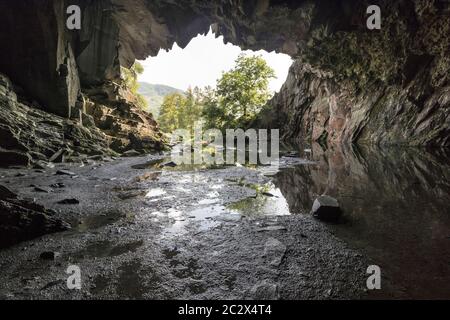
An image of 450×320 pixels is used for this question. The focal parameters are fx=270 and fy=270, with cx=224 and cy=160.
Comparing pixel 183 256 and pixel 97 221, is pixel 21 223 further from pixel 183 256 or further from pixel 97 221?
pixel 183 256

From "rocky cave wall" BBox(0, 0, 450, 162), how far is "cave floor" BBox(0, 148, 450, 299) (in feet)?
42.6

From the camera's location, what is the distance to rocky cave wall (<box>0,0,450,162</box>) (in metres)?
14.7

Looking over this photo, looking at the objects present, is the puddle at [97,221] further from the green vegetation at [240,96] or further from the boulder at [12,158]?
the green vegetation at [240,96]

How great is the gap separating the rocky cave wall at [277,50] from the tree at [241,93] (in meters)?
6.21

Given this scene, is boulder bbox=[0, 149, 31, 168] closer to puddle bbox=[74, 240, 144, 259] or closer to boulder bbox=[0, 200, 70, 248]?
boulder bbox=[0, 200, 70, 248]

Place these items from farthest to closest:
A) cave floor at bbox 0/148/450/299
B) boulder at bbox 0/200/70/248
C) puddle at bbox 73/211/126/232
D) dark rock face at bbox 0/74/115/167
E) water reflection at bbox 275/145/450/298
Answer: dark rock face at bbox 0/74/115/167 → puddle at bbox 73/211/126/232 → boulder at bbox 0/200/70/248 → water reflection at bbox 275/145/450/298 → cave floor at bbox 0/148/450/299

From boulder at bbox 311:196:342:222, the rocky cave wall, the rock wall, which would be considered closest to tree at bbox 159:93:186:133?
the rocky cave wall

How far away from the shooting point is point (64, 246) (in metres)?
3.31

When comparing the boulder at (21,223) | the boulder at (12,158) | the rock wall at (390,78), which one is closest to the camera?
the boulder at (21,223)

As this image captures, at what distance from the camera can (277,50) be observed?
31000 mm

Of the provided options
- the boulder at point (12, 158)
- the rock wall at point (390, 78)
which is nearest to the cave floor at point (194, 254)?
the boulder at point (12, 158)

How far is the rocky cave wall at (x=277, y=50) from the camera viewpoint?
1467 cm

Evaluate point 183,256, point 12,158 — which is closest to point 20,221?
point 183,256
